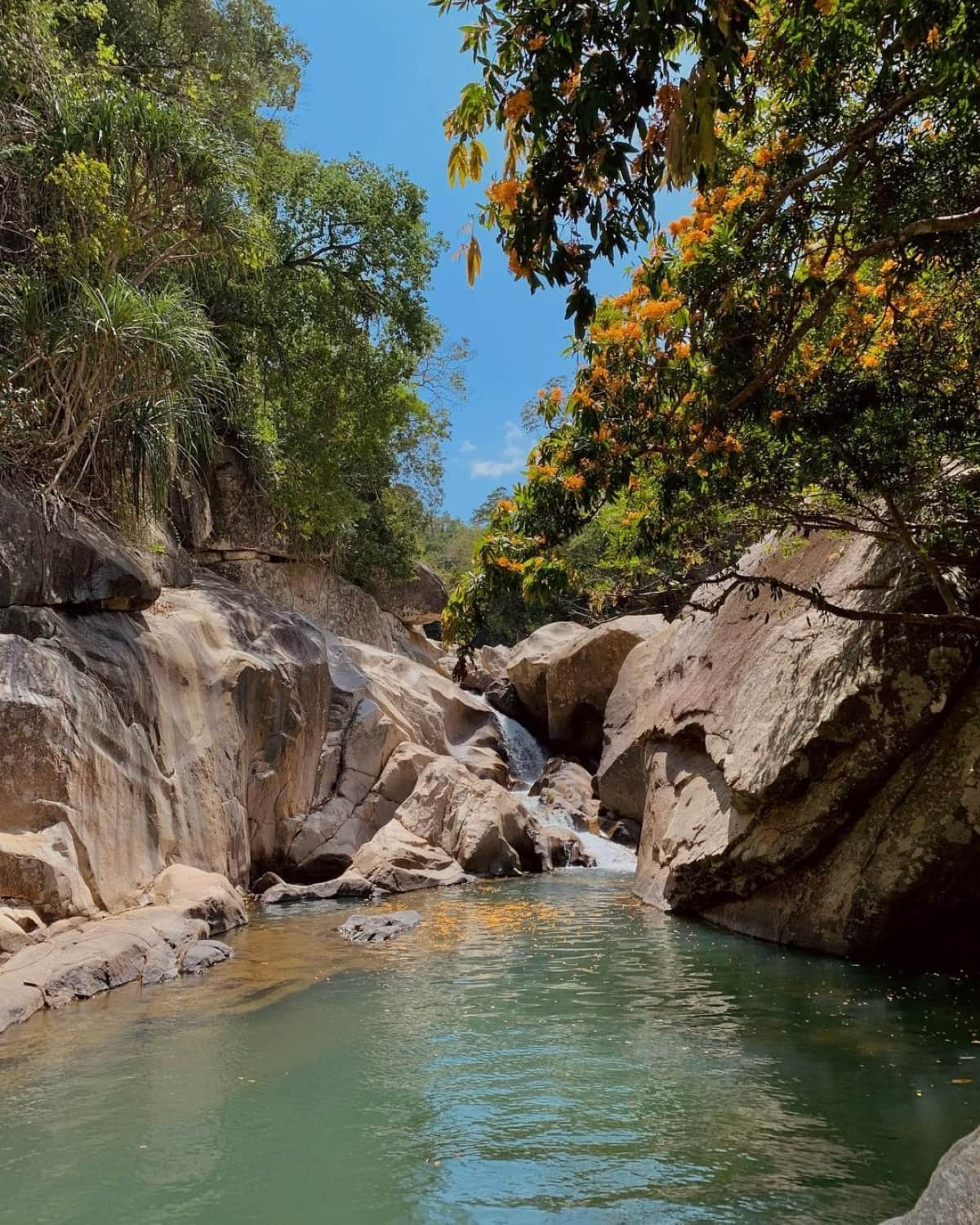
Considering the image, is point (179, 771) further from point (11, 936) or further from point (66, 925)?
point (11, 936)

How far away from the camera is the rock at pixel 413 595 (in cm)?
2714

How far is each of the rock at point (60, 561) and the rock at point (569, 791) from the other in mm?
10431

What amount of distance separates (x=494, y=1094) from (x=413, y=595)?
73.9 feet

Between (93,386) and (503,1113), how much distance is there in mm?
9579

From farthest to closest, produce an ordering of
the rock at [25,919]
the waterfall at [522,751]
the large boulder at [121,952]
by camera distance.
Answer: the waterfall at [522,751]
the rock at [25,919]
the large boulder at [121,952]

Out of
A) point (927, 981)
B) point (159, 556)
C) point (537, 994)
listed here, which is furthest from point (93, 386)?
point (927, 981)

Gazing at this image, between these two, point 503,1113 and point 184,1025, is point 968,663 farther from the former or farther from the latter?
point 184,1025

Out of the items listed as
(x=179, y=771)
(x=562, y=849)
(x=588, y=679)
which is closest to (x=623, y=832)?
(x=562, y=849)

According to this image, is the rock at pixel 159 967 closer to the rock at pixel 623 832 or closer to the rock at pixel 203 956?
the rock at pixel 203 956

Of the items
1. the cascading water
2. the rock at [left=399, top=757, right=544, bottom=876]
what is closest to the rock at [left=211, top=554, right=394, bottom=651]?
the cascading water

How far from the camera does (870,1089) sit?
5727 millimetres

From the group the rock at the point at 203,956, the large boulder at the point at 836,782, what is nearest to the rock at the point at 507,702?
the large boulder at the point at 836,782

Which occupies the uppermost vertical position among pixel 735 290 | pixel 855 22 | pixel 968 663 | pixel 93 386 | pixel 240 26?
pixel 240 26

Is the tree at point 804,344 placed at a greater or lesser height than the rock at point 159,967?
greater
